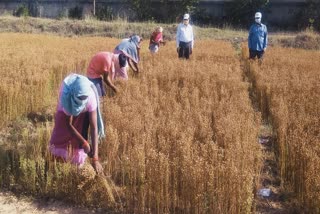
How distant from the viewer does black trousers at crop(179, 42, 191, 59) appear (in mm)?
10797

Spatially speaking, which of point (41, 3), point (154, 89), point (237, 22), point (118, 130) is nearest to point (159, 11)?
point (237, 22)

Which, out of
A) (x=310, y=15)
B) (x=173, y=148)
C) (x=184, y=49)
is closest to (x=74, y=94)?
(x=173, y=148)

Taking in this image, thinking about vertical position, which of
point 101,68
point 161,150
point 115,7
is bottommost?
point 161,150

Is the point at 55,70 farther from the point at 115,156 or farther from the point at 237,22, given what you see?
the point at 237,22

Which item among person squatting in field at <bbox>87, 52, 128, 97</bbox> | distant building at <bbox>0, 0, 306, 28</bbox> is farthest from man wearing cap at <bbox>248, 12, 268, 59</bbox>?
distant building at <bbox>0, 0, 306, 28</bbox>

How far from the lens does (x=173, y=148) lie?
13.9 feet

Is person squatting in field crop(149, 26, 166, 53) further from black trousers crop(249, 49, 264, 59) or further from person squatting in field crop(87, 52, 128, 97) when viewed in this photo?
person squatting in field crop(87, 52, 128, 97)

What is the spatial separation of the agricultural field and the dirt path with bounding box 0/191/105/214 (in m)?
0.07

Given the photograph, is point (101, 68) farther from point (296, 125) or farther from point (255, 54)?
point (255, 54)

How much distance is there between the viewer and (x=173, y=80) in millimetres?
7996

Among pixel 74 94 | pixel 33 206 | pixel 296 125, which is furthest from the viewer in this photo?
pixel 296 125

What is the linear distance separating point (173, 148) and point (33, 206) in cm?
147

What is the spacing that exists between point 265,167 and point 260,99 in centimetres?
260

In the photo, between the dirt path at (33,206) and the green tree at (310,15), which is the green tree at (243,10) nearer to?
the green tree at (310,15)
